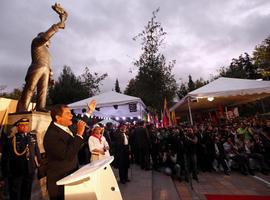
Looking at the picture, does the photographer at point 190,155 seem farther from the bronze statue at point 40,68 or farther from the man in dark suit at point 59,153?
the man in dark suit at point 59,153

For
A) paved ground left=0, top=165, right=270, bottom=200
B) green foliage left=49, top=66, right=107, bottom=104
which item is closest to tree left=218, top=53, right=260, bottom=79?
green foliage left=49, top=66, right=107, bottom=104

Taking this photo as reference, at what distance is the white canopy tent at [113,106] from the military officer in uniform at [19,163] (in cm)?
1009

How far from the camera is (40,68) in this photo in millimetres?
5691

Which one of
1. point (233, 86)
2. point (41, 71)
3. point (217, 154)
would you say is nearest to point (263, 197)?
point (217, 154)

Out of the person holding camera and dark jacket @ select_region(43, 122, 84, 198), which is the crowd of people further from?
dark jacket @ select_region(43, 122, 84, 198)

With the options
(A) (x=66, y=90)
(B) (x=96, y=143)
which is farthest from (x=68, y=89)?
(B) (x=96, y=143)

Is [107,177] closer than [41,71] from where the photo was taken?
Yes

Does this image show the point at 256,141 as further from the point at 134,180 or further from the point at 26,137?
the point at 26,137

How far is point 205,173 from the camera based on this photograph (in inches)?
372

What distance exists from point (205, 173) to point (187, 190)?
262 centimetres

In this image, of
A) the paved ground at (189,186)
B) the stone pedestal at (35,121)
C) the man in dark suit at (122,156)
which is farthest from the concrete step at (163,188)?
the stone pedestal at (35,121)

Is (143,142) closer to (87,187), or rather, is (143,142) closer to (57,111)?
(57,111)

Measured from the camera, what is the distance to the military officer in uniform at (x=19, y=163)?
151 inches

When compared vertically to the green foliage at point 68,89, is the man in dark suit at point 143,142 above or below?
below
